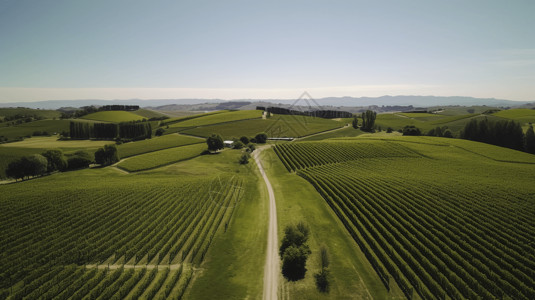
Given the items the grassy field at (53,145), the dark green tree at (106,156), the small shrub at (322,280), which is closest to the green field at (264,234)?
the small shrub at (322,280)

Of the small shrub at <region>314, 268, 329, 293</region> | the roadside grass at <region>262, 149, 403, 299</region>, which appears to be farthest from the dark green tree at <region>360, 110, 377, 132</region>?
the small shrub at <region>314, 268, 329, 293</region>

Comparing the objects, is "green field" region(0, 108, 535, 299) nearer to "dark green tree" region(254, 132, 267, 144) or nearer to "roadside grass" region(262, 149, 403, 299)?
"roadside grass" region(262, 149, 403, 299)

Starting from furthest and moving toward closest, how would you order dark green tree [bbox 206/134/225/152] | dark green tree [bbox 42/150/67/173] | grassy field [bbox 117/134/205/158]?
1. dark green tree [bbox 206/134/225/152]
2. grassy field [bbox 117/134/205/158]
3. dark green tree [bbox 42/150/67/173]

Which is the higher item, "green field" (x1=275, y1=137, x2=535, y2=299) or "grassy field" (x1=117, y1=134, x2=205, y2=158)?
"grassy field" (x1=117, y1=134, x2=205, y2=158)

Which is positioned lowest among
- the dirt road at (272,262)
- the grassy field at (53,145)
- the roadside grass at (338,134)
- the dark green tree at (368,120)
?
the dirt road at (272,262)

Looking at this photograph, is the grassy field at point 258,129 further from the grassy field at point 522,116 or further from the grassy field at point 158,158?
the grassy field at point 522,116

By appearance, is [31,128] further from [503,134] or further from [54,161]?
[503,134]
